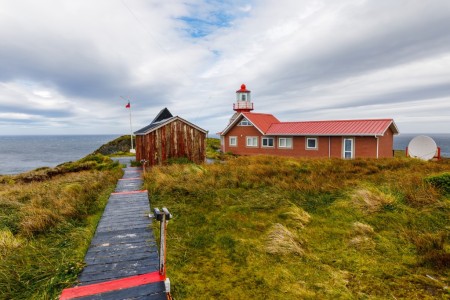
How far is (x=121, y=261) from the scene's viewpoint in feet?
18.2

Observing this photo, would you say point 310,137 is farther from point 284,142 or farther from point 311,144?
point 284,142

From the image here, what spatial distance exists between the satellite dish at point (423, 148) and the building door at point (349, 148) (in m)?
4.50

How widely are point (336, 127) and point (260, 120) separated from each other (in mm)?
9347

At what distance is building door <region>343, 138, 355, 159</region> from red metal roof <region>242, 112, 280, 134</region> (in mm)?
8932

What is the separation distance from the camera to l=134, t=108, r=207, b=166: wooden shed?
62.3 ft

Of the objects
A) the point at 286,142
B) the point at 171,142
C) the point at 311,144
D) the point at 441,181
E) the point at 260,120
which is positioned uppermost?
the point at 260,120

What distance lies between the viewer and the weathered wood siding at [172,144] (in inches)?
750

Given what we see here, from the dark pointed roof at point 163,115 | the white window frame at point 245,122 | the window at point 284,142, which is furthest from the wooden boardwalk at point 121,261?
the white window frame at point 245,122

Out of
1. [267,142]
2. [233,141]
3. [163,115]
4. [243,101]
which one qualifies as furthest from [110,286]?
[243,101]

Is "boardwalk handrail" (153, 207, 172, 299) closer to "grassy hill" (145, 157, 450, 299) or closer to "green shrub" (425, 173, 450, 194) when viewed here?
"grassy hill" (145, 157, 450, 299)

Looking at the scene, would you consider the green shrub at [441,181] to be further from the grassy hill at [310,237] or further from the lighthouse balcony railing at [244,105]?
the lighthouse balcony railing at [244,105]

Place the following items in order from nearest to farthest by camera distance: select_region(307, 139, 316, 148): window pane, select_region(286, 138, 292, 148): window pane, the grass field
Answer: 1. the grass field
2. select_region(307, 139, 316, 148): window pane
3. select_region(286, 138, 292, 148): window pane

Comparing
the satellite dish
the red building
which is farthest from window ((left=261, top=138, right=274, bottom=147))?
the satellite dish

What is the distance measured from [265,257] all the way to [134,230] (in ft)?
12.1
